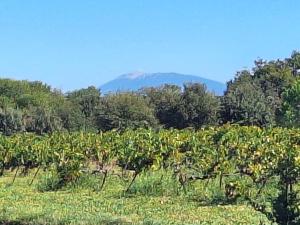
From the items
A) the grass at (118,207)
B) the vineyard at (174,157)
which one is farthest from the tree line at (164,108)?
the grass at (118,207)

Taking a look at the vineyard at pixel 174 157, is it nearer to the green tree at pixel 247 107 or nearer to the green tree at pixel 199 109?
the green tree at pixel 247 107

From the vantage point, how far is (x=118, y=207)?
1233cm

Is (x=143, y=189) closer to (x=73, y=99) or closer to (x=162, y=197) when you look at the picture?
(x=162, y=197)

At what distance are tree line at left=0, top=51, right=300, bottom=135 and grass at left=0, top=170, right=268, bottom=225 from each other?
112ft

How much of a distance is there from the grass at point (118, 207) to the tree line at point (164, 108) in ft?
112

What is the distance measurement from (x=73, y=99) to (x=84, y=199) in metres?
53.6

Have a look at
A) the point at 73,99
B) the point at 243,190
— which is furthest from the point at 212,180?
the point at 73,99

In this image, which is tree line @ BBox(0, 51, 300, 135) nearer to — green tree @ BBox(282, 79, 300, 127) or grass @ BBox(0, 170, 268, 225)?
green tree @ BBox(282, 79, 300, 127)

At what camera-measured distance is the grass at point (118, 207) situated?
33.6 feet

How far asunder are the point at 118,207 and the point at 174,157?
4.65 m

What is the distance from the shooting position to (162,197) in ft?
47.4

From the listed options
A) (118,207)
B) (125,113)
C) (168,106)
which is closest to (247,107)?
(168,106)

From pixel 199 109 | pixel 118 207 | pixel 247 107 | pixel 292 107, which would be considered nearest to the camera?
pixel 118 207

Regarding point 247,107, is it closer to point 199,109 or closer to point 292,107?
point 199,109
